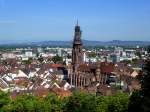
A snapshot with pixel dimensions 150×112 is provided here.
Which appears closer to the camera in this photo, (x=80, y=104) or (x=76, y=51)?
(x=80, y=104)

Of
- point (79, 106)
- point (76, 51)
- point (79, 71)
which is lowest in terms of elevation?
point (79, 71)

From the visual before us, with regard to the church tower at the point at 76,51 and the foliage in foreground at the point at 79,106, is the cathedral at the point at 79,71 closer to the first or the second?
the church tower at the point at 76,51

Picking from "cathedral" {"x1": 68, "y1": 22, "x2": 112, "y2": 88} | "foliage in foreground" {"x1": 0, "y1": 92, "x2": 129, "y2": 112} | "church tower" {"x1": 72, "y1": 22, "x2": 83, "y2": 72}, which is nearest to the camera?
"foliage in foreground" {"x1": 0, "y1": 92, "x2": 129, "y2": 112}

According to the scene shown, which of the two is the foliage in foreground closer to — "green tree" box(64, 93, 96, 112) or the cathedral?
"green tree" box(64, 93, 96, 112)

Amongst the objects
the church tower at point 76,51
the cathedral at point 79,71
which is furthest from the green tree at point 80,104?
the church tower at point 76,51

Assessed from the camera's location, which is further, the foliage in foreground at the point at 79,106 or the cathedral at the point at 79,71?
the cathedral at the point at 79,71

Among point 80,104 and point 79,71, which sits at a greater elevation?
point 80,104

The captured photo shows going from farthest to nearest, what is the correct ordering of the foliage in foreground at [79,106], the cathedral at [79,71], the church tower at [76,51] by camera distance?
the church tower at [76,51] → the cathedral at [79,71] → the foliage in foreground at [79,106]

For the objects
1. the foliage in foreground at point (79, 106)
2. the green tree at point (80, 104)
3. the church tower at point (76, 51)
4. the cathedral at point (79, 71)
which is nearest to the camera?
the foliage in foreground at point (79, 106)

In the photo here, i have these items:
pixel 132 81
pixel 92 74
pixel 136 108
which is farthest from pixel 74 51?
pixel 136 108

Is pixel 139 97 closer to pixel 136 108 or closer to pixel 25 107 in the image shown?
pixel 136 108


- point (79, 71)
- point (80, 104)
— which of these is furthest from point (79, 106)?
point (79, 71)

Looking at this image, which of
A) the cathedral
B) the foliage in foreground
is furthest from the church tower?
the foliage in foreground

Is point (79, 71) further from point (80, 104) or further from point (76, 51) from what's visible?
point (80, 104)
